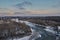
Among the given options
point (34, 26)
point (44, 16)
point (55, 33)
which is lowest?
point (55, 33)

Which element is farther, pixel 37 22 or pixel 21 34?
pixel 37 22

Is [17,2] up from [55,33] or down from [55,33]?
up

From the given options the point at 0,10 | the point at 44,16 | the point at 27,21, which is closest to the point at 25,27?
the point at 27,21

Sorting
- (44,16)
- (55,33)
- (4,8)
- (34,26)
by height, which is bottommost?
(55,33)

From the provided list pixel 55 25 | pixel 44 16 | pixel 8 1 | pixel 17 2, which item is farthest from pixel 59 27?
pixel 8 1

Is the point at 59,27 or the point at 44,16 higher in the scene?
the point at 44,16

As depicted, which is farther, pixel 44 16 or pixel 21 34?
pixel 44 16

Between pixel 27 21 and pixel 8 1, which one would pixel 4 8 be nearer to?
pixel 8 1

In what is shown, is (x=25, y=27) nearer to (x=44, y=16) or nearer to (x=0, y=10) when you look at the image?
(x=44, y=16)
